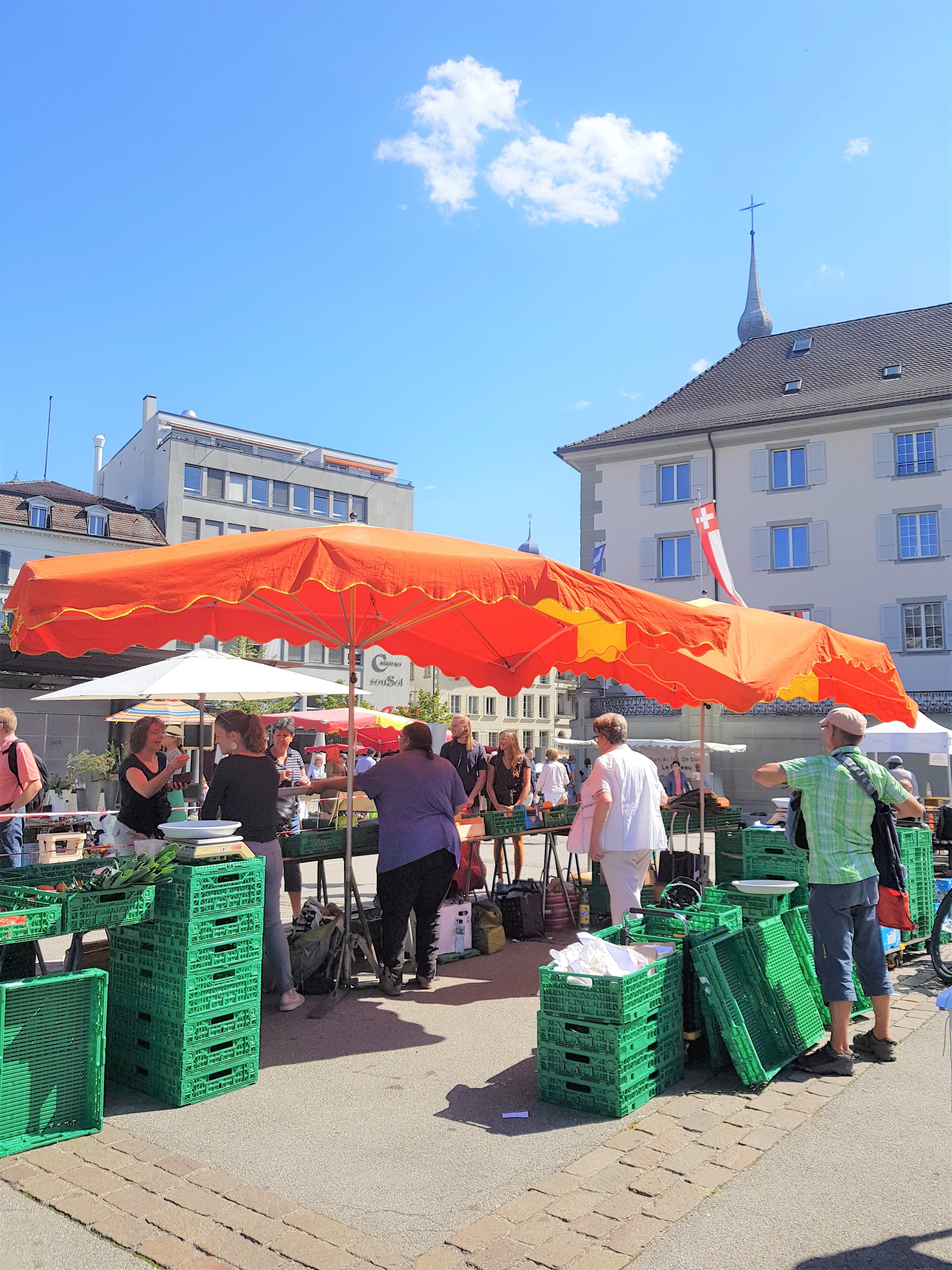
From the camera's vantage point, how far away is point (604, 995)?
4.47 meters

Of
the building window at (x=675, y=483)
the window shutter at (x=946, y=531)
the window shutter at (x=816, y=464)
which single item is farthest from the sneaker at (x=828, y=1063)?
the building window at (x=675, y=483)

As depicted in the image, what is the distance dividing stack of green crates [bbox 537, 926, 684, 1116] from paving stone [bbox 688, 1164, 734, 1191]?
58 centimetres

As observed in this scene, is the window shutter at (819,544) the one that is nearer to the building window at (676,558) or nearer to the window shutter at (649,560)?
the building window at (676,558)

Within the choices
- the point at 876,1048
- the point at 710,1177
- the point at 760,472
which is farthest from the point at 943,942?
the point at 760,472

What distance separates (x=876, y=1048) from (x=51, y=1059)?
14.0 ft

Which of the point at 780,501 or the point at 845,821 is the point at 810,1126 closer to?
the point at 845,821

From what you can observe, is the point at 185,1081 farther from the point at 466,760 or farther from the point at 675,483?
the point at 675,483

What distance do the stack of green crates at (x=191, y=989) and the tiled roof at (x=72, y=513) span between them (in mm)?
41933

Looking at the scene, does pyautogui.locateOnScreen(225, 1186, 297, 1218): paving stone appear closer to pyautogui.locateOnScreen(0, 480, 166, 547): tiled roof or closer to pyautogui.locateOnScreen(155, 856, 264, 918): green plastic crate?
pyautogui.locateOnScreen(155, 856, 264, 918): green plastic crate

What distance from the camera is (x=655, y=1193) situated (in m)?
3.69

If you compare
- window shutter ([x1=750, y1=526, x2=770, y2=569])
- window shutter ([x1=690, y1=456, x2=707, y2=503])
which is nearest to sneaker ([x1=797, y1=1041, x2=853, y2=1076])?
window shutter ([x1=750, y1=526, x2=770, y2=569])

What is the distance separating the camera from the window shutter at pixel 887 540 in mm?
30812

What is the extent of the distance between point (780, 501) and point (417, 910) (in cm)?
2881

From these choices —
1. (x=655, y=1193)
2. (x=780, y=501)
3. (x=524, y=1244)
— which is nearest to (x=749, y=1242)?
(x=655, y=1193)
